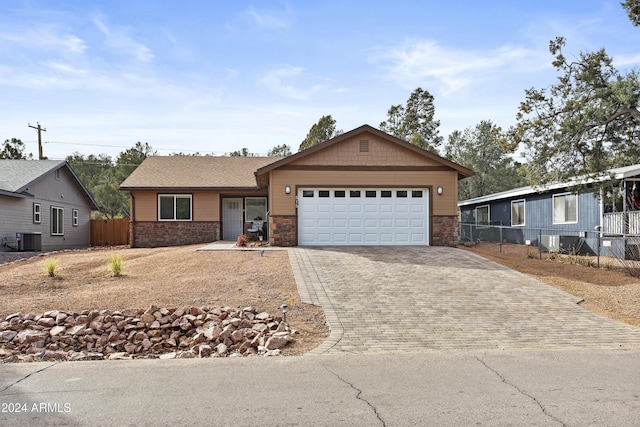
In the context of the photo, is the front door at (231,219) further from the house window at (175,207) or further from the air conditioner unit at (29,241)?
the air conditioner unit at (29,241)

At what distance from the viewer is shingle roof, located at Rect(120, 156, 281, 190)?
24.2 m

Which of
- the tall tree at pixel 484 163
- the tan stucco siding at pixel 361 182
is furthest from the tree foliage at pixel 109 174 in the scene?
the tall tree at pixel 484 163

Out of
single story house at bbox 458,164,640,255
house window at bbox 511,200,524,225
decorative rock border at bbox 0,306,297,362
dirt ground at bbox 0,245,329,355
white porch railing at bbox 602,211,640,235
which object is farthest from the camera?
house window at bbox 511,200,524,225

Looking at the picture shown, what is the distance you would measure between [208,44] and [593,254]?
15635 mm

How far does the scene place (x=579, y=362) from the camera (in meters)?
6.93

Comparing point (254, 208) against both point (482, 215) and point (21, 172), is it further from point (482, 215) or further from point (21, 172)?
point (482, 215)

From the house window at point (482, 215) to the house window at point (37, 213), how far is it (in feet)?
77.5

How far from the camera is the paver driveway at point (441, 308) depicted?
26.9ft

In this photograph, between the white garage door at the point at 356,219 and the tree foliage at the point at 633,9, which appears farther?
the white garage door at the point at 356,219

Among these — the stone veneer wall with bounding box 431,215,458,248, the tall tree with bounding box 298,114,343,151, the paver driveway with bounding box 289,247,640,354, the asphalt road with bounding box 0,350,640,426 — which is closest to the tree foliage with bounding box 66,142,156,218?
A: the tall tree with bounding box 298,114,343,151

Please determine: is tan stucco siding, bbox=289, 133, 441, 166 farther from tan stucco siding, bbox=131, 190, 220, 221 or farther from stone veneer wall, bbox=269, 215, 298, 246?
tan stucco siding, bbox=131, 190, 220, 221

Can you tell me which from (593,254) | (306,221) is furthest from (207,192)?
(593,254)

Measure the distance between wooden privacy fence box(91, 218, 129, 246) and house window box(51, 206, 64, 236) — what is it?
9.82ft

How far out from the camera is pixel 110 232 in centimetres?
3084
